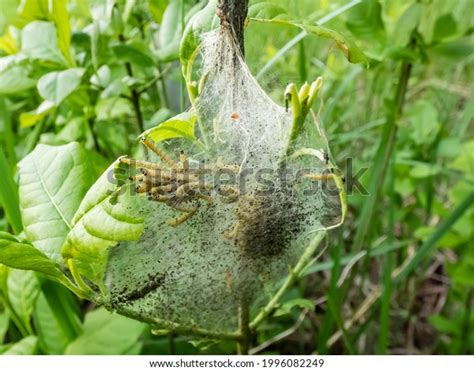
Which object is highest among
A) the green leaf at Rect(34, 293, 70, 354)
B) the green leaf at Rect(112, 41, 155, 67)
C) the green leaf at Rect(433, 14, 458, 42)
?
the green leaf at Rect(112, 41, 155, 67)

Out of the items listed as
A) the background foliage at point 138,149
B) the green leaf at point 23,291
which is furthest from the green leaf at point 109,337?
the green leaf at point 23,291

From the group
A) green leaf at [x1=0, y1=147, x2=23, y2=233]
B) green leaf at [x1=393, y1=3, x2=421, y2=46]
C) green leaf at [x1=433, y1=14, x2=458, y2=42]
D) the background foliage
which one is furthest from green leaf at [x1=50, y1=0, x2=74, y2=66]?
green leaf at [x1=433, y1=14, x2=458, y2=42]

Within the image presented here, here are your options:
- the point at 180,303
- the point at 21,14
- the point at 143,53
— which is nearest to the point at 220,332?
the point at 180,303

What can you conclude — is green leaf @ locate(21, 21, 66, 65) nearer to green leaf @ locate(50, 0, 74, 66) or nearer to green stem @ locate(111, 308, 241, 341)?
green leaf @ locate(50, 0, 74, 66)

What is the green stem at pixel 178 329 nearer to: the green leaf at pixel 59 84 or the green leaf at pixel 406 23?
the green leaf at pixel 59 84

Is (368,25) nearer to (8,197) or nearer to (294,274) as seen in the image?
(294,274)
